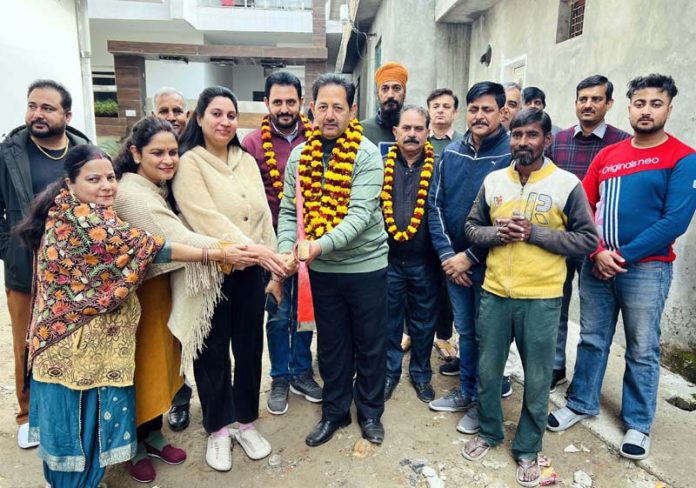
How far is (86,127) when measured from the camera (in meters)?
10.2

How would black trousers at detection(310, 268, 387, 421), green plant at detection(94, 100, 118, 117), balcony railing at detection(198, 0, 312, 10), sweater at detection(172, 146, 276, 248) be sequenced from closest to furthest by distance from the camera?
sweater at detection(172, 146, 276, 248)
black trousers at detection(310, 268, 387, 421)
green plant at detection(94, 100, 118, 117)
balcony railing at detection(198, 0, 312, 10)

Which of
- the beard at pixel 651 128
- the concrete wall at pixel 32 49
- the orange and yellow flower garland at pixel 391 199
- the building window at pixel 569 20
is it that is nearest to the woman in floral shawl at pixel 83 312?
the orange and yellow flower garland at pixel 391 199

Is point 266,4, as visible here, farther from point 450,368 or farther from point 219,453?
point 219,453

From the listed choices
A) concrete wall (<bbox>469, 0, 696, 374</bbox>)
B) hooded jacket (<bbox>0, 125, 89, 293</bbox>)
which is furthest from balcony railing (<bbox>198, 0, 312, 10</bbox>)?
hooded jacket (<bbox>0, 125, 89, 293</bbox>)

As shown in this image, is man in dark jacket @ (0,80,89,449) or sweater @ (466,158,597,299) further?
man in dark jacket @ (0,80,89,449)

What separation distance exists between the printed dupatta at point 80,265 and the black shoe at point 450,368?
8.69ft

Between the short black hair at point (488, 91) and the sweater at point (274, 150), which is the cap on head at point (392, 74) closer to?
the sweater at point (274, 150)

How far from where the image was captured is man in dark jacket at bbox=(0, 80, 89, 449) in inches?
113

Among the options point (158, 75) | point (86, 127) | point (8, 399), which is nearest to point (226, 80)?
point (158, 75)

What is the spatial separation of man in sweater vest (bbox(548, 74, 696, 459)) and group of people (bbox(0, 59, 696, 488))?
11mm

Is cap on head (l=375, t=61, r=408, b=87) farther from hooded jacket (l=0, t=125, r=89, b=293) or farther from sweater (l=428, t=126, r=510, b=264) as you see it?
hooded jacket (l=0, t=125, r=89, b=293)

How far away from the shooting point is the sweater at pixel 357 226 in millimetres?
2719

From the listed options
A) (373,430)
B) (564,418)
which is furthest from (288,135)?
(564,418)

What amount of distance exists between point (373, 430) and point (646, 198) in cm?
213
